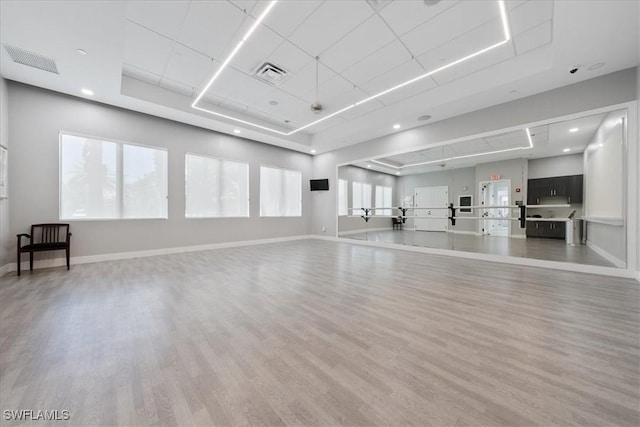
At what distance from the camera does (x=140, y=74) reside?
4836 millimetres

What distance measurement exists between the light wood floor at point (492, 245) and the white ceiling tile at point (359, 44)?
16.6ft

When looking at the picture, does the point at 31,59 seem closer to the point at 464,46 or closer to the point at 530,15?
the point at 464,46

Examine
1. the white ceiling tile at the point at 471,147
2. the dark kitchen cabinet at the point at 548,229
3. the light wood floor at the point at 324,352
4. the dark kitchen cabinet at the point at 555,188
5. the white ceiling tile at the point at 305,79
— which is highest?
the white ceiling tile at the point at 305,79

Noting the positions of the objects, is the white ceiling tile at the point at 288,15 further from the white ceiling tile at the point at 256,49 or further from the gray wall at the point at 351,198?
the gray wall at the point at 351,198

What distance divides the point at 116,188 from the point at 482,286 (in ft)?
25.6

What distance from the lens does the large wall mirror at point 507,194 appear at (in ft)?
15.6

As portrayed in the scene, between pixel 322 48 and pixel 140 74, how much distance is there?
3.88 m

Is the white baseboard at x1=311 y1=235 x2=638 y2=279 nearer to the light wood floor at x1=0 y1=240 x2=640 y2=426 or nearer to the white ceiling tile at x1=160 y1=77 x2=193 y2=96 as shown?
the light wood floor at x1=0 y1=240 x2=640 y2=426

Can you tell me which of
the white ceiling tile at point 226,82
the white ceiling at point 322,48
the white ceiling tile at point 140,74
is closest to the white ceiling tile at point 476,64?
the white ceiling at point 322,48

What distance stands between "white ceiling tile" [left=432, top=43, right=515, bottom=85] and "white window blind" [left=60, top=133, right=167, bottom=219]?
23.1 feet

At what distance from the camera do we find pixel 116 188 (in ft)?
18.2

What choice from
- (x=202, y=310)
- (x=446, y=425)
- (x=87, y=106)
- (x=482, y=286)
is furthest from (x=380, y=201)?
(x=87, y=106)

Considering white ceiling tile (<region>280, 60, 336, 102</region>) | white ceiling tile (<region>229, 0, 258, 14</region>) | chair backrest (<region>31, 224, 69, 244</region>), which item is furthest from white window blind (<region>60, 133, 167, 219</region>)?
white ceiling tile (<region>229, 0, 258, 14</region>)

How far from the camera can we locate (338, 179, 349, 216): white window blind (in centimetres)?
898
